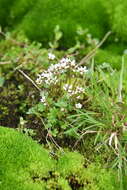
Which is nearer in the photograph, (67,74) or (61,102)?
(61,102)

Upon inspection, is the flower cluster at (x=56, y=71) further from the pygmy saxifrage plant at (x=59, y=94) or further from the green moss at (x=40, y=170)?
the green moss at (x=40, y=170)

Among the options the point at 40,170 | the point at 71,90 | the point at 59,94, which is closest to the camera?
the point at 40,170

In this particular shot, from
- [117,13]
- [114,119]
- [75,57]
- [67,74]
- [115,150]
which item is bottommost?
[115,150]

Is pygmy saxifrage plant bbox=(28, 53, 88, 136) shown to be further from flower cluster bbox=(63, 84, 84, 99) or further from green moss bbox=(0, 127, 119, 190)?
green moss bbox=(0, 127, 119, 190)

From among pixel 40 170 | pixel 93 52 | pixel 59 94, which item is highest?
pixel 93 52

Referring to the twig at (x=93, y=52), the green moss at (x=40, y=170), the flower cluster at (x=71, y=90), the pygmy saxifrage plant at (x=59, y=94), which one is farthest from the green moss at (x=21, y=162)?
the twig at (x=93, y=52)

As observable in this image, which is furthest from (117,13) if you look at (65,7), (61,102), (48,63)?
(61,102)

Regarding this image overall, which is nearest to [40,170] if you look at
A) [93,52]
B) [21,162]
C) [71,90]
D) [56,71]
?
[21,162]

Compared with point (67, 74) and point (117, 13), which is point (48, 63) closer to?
point (67, 74)

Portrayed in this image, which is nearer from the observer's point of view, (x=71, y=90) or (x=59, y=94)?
(x=71, y=90)

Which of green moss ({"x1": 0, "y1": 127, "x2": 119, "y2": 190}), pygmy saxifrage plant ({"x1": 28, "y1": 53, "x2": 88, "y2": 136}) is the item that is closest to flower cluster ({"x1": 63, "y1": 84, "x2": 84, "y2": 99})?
pygmy saxifrage plant ({"x1": 28, "y1": 53, "x2": 88, "y2": 136})

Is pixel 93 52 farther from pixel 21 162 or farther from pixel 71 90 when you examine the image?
pixel 21 162
